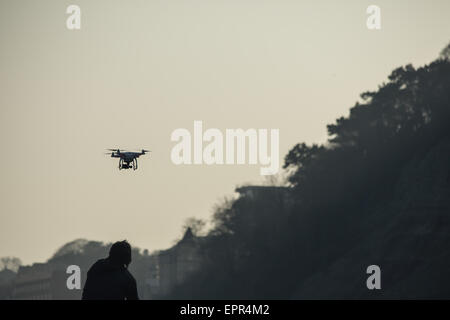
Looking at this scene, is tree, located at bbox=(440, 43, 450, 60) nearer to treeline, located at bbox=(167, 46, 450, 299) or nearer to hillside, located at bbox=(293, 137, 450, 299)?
treeline, located at bbox=(167, 46, 450, 299)

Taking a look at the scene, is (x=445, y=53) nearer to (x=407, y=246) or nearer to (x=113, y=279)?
(x=407, y=246)

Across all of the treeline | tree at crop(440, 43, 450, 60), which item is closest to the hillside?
the treeline

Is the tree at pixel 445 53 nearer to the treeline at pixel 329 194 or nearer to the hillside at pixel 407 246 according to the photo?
the treeline at pixel 329 194

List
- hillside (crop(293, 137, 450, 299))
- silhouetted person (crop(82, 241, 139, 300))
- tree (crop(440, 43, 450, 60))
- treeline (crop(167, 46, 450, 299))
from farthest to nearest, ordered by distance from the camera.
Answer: tree (crop(440, 43, 450, 60))
treeline (crop(167, 46, 450, 299))
hillside (crop(293, 137, 450, 299))
silhouetted person (crop(82, 241, 139, 300))

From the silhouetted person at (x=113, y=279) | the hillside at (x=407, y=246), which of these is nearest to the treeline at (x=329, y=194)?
the hillside at (x=407, y=246)

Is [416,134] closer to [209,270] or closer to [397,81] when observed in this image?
[397,81]

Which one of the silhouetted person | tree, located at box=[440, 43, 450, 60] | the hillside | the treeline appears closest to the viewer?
the silhouetted person
